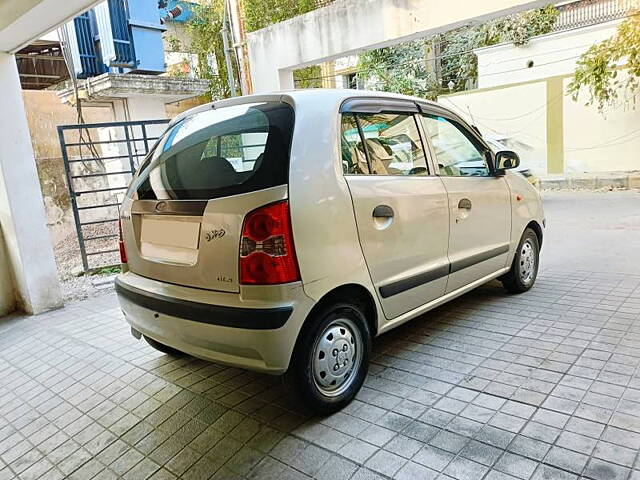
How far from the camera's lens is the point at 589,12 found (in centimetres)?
1275

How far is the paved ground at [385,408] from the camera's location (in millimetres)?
2113

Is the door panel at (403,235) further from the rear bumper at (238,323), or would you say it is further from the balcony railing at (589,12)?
the balcony railing at (589,12)

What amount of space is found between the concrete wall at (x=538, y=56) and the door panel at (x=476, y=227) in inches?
416

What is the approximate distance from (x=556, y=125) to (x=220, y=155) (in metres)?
12.3

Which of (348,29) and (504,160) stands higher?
(348,29)

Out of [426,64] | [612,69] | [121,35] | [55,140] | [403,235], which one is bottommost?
[403,235]

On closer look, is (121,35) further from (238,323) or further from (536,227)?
(238,323)

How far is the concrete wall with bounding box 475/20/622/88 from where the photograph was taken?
12.0m

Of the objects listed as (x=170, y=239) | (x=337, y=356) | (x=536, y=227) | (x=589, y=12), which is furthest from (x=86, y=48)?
(x=589, y=12)

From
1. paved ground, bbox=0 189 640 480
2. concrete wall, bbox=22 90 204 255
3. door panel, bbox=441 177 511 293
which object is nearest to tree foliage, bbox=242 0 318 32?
concrete wall, bbox=22 90 204 255

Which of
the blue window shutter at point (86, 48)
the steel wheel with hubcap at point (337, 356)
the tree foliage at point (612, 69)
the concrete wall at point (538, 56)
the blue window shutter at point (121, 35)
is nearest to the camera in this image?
the steel wheel with hubcap at point (337, 356)

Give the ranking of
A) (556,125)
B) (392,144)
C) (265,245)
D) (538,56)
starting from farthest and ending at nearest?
(538,56)
(556,125)
(392,144)
(265,245)

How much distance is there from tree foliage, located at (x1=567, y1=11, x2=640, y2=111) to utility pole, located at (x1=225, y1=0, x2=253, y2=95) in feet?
24.6

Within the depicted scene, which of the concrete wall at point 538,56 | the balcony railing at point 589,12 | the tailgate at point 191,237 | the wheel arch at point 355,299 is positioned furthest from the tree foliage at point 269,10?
the wheel arch at point 355,299
